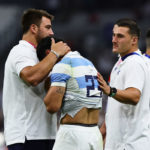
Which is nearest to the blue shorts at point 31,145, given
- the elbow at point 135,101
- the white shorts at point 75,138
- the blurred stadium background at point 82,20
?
the white shorts at point 75,138

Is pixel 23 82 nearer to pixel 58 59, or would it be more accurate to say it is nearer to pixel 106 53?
pixel 58 59

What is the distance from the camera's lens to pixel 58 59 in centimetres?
489

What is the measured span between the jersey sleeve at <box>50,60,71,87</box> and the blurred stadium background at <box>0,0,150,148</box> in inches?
448

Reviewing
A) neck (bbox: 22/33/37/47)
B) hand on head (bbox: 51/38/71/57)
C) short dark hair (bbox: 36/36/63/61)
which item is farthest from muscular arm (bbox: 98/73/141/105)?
neck (bbox: 22/33/37/47)

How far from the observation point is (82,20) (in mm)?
18453

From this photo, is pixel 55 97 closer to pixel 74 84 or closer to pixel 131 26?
pixel 74 84

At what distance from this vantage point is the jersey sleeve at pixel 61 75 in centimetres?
445

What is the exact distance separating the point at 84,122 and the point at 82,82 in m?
0.35

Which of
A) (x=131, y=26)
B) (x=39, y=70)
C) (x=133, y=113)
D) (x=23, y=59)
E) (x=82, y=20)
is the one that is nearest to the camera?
(x=39, y=70)

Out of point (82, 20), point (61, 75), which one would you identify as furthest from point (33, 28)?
point (82, 20)

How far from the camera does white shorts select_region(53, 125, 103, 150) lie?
4.43 metres

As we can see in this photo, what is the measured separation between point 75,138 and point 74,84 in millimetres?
470

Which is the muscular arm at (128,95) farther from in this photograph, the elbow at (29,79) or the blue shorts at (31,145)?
the blue shorts at (31,145)

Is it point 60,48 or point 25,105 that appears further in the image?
point 25,105
